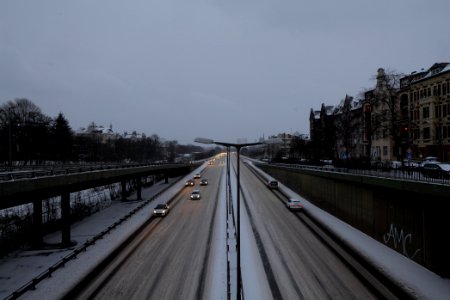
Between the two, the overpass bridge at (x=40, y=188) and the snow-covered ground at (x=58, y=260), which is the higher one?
the overpass bridge at (x=40, y=188)

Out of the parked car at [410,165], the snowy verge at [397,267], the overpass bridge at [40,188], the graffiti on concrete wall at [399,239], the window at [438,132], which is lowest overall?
the snowy verge at [397,267]

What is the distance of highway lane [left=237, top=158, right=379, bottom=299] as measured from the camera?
16484 millimetres

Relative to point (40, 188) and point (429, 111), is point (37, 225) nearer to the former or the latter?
point (40, 188)

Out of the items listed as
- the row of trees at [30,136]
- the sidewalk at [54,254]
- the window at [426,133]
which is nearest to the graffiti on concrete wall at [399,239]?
the sidewalk at [54,254]

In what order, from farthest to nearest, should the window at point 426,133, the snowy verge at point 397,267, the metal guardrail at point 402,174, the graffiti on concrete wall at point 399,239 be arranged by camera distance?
the window at point 426,133
the graffiti on concrete wall at point 399,239
the metal guardrail at point 402,174
the snowy verge at point 397,267

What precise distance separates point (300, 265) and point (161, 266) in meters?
9.13

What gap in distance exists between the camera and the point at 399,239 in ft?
69.1

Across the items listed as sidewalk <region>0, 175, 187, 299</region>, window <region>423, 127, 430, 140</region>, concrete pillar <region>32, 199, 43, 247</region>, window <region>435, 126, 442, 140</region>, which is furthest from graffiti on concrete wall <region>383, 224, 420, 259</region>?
window <region>423, 127, 430, 140</region>

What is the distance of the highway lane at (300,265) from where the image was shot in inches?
649

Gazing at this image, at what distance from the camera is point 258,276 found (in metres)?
18.8

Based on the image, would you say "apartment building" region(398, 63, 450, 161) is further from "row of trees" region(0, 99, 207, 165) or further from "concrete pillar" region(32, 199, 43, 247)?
"row of trees" region(0, 99, 207, 165)

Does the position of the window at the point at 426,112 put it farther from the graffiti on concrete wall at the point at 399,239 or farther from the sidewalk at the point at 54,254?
the sidewalk at the point at 54,254

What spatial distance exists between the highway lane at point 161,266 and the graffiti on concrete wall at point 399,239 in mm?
13035

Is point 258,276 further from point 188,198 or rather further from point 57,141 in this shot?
point 57,141
